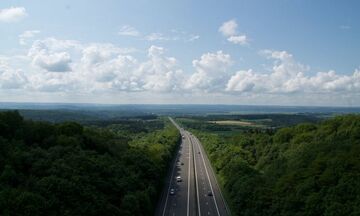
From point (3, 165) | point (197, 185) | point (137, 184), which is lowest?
point (197, 185)

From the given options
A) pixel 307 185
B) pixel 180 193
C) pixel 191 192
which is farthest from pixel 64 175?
pixel 191 192

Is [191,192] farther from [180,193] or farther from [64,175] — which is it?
[64,175]

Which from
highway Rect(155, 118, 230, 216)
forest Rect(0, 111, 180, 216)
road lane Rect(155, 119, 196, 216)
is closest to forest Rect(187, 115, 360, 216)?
highway Rect(155, 118, 230, 216)

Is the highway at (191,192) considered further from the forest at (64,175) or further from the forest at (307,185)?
the forest at (64,175)

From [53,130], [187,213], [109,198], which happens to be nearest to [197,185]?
[187,213]

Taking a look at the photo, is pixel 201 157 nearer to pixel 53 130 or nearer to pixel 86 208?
pixel 53 130

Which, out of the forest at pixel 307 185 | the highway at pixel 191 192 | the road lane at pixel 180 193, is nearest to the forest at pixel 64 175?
the road lane at pixel 180 193
